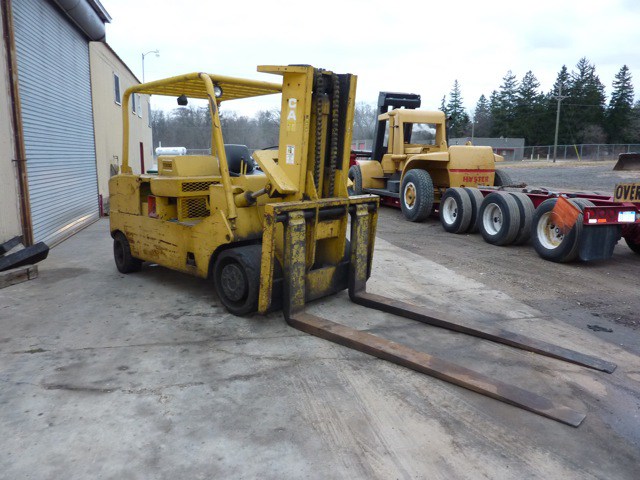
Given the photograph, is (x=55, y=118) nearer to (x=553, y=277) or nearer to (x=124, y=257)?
(x=124, y=257)

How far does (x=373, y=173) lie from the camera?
574 inches

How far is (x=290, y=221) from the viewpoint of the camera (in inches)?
181

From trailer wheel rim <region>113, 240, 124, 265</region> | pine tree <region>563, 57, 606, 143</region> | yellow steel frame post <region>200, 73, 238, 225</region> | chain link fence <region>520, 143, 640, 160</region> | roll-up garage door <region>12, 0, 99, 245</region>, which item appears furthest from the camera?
pine tree <region>563, 57, 606, 143</region>

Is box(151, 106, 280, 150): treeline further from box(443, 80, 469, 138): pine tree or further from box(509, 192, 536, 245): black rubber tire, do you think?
box(443, 80, 469, 138): pine tree

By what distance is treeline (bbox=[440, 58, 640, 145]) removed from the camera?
63.0 metres

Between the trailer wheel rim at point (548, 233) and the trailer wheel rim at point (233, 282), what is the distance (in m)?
5.46

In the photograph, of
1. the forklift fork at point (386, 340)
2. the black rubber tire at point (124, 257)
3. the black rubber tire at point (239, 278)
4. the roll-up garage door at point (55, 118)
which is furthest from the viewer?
the roll-up garage door at point (55, 118)

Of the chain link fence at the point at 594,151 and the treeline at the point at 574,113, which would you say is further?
the treeline at the point at 574,113

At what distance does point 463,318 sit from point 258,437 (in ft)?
9.67

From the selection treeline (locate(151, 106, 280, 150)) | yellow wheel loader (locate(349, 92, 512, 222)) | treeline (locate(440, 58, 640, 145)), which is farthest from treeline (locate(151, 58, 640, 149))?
yellow wheel loader (locate(349, 92, 512, 222))

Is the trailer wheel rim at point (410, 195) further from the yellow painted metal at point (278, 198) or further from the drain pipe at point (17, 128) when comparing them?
the drain pipe at point (17, 128)

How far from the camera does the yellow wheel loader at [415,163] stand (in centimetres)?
1141

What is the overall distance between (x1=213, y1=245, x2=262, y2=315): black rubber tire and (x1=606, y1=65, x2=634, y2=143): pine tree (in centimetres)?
6993

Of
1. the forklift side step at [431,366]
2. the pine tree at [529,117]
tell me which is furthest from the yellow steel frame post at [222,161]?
the pine tree at [529,117]
